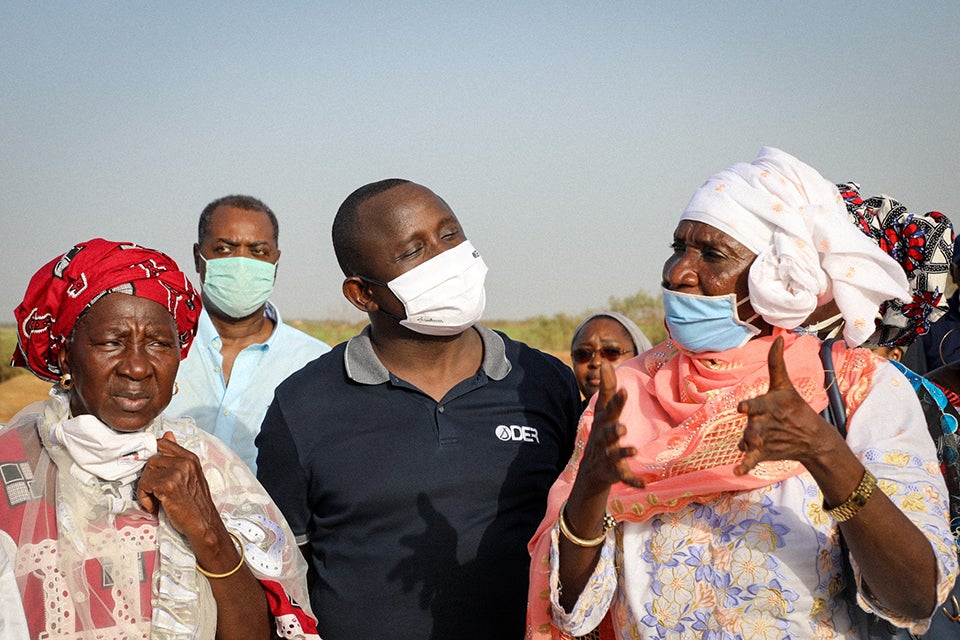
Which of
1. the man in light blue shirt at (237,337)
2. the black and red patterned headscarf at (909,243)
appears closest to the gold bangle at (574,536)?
the black and red patterned headscarf at (909,243)

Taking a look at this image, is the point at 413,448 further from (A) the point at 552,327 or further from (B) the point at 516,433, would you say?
(A) the point at 552,327

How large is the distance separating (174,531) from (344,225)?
4.96 feet

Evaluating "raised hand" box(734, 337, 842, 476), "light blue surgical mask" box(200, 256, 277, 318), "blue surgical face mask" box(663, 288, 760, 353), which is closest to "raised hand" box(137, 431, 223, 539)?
"blue surgical face mask" box(663, 288, 760, 353)

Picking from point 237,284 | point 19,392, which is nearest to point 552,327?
point 19,392

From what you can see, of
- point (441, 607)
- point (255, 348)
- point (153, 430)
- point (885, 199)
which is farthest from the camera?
point (255, 348)

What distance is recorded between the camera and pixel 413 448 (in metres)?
3.78

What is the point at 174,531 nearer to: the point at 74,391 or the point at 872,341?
the point at 74,391

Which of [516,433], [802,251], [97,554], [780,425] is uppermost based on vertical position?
[802,251]

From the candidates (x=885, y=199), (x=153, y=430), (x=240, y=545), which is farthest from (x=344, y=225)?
(x=885, y=199)

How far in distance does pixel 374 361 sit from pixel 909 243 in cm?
222

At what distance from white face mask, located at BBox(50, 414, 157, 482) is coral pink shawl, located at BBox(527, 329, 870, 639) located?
1.37m

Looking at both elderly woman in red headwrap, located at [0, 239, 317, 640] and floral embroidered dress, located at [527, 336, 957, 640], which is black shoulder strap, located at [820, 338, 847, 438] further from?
elderly woman in red headwrap, located at [0, 239, 317, 640]

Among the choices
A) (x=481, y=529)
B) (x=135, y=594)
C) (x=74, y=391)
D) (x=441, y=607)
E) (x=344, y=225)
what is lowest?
(x=441, y=607)

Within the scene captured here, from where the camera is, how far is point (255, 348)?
586cm
